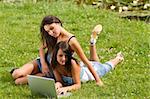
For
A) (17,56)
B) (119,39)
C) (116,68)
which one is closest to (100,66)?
(116,68)

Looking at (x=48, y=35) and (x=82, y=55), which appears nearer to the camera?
(x=82, y=55)

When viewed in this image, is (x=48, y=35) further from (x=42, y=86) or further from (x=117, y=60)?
(x=117, y=60)

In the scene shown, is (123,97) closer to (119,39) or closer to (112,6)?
(119,39)

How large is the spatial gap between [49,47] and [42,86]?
68cm

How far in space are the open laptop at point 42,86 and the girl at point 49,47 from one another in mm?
472

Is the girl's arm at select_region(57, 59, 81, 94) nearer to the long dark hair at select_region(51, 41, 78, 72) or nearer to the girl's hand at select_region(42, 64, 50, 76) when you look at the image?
the long dark hair at select_region(51, 41, 78, 72)

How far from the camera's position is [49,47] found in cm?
621

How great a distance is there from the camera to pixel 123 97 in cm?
570

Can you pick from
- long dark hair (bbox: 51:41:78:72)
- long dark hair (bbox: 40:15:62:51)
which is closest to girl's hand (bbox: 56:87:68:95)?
long dark hair (bbox: 51:41:78:72)

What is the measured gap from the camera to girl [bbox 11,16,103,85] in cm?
602

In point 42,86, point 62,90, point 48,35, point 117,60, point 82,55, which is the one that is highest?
point 48,35

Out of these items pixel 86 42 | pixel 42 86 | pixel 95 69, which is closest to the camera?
pixel 42 86

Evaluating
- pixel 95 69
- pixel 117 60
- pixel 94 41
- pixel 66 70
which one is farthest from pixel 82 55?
pixel 117 60

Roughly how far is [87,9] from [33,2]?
135 cm
